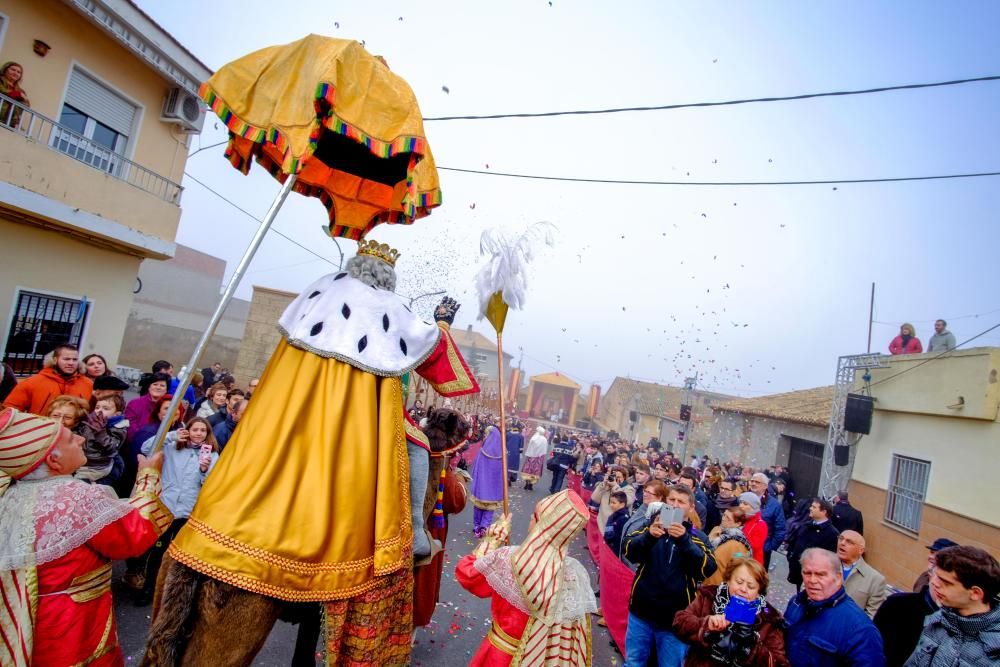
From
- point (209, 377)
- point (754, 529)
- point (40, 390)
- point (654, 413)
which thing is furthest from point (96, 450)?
point (654, 413)

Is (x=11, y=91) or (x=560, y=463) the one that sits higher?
(x=11, y=91)

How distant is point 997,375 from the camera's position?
31.6ft

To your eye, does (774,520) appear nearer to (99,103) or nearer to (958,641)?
(958,641)

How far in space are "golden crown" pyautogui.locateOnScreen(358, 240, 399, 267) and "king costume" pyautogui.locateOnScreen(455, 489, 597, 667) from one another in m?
1.51

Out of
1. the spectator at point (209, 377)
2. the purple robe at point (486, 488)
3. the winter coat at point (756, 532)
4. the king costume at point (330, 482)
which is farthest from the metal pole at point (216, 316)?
the spectator at point (209, 377)

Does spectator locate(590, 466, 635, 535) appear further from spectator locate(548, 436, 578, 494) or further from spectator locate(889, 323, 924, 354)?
spectator locate(889, 323, 924, 354)

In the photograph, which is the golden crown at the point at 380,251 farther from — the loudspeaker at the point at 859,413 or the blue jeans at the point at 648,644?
the loudspeaker at the point at 859,413

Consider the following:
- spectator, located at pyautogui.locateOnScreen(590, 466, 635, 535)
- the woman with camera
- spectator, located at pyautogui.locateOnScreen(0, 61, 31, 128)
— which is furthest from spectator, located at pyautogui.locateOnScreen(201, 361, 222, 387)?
the woman with camera

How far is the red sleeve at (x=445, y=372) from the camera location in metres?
2.65

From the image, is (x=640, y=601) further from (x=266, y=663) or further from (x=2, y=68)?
(x=2, y=68)

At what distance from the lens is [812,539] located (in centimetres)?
660

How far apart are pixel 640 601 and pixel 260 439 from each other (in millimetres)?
3489

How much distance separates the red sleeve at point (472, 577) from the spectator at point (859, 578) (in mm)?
3469

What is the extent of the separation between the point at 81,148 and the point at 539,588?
35.3 ft
